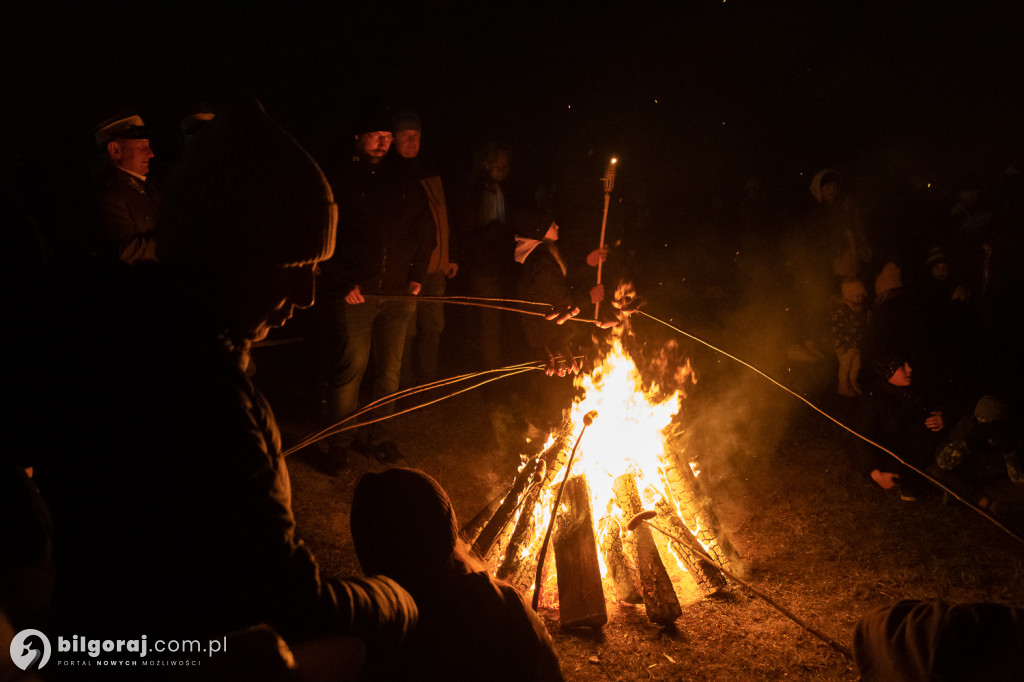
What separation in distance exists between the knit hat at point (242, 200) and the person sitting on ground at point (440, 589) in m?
1.02

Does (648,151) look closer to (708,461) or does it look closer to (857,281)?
(857,281)

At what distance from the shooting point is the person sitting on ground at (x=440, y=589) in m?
1.98

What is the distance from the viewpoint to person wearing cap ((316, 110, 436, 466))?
5109 millimetres

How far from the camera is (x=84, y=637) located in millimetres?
1267

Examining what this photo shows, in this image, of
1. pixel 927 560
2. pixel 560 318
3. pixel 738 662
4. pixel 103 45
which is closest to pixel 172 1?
pixel 103 45

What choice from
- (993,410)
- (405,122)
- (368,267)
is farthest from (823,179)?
(368,267)

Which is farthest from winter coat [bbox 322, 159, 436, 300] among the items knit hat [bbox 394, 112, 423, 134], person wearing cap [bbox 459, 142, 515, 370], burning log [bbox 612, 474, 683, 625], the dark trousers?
burning log [bbox 612, 474, 683, 625]

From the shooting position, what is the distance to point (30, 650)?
142cm

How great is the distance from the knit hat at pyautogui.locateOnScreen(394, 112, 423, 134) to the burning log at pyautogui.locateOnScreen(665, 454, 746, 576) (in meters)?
3.86

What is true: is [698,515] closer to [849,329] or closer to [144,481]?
[849,329]

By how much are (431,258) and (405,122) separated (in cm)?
133

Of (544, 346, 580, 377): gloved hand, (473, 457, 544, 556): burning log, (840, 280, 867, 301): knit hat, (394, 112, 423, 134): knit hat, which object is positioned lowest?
(473, 457, 544, 556): burning log

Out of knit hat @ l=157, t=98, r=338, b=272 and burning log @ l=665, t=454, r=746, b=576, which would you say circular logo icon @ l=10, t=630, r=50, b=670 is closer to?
knit hat @ l=157, t=98, r=338, b=272

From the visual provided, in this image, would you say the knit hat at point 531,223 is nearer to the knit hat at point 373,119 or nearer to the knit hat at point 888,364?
the knit hat at point 373,119
